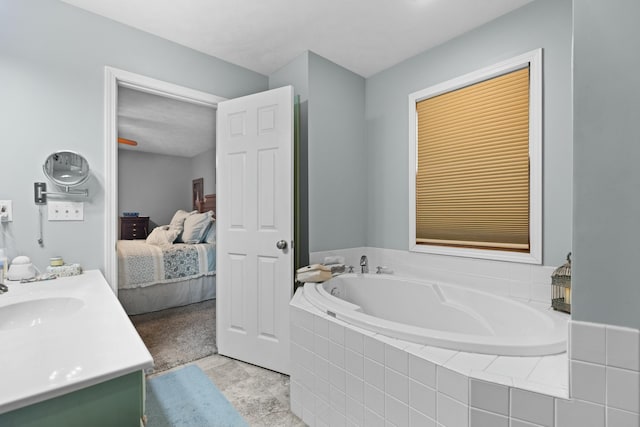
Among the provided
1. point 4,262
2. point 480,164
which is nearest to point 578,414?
point 480,164

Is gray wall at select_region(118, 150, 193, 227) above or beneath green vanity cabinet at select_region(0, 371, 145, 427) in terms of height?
above

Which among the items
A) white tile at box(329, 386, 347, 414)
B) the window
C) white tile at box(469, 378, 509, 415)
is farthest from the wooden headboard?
white tile at box(469, 378, 509, 415)

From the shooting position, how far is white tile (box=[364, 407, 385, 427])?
49.8 inches

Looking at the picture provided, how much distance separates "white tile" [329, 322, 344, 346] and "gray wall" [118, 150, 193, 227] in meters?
5.51

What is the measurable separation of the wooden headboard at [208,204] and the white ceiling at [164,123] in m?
0.95

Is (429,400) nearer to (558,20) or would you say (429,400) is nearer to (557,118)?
(557,118)

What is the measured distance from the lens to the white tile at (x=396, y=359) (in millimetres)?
1173

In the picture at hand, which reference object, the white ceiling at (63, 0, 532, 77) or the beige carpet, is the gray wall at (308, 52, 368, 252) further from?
the beige carpet

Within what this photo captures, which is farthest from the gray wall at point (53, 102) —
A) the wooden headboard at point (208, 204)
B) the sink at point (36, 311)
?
the wooden headboard at point (208, 204)

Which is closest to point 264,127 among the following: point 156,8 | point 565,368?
point 156,8

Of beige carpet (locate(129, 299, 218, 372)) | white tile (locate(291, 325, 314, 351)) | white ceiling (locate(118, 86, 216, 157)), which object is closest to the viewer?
white tile (locate(291, 325, 314, 351))

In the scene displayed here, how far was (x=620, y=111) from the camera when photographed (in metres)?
0.80

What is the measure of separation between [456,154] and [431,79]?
641mm

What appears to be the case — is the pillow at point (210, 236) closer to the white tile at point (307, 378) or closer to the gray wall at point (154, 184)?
the gray wall at point (154, 184)
